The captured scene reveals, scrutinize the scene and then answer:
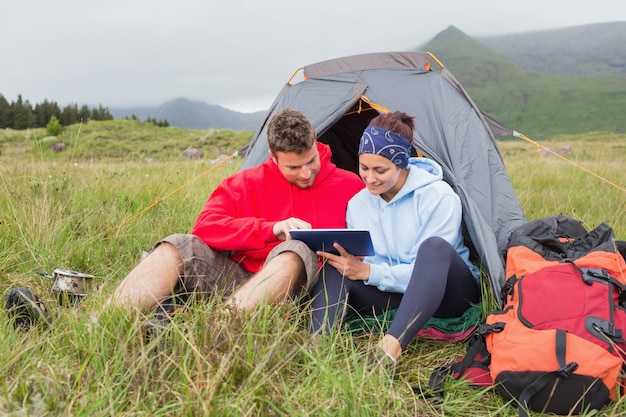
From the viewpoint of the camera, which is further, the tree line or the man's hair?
the tree line

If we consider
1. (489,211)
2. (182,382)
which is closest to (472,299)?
(489,211)

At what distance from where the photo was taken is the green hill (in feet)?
320

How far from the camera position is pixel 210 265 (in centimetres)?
274

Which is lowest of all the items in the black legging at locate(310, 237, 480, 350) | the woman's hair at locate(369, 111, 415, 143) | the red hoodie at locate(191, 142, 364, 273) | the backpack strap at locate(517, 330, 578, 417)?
the backpack strap at locate(517, 330, 578, 417)

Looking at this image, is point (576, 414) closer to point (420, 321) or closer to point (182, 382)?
point (420, 321)

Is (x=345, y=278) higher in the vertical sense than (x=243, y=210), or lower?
lower

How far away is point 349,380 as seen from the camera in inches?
69.7

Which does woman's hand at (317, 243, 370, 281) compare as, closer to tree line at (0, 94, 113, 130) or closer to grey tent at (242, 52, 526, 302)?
grey tent at (242, 52, 526, 302)

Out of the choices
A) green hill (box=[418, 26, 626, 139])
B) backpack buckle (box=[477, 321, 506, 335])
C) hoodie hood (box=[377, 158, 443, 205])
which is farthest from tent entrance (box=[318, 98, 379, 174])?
green hill (box=[418, 26, 626, 139])

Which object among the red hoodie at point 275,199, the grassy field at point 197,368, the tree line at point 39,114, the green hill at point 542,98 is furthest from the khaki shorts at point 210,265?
the green hill at point 542,98

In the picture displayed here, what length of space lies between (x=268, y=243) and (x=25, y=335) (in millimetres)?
1226

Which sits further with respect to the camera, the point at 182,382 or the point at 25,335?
the point at 25,335

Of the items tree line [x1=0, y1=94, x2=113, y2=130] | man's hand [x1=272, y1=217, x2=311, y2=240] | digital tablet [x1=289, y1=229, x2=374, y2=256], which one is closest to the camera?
digital tablet [x1=289, y1=229, x2=374, y2=256]

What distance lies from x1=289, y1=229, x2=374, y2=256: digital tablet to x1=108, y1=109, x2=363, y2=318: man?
0.06m
